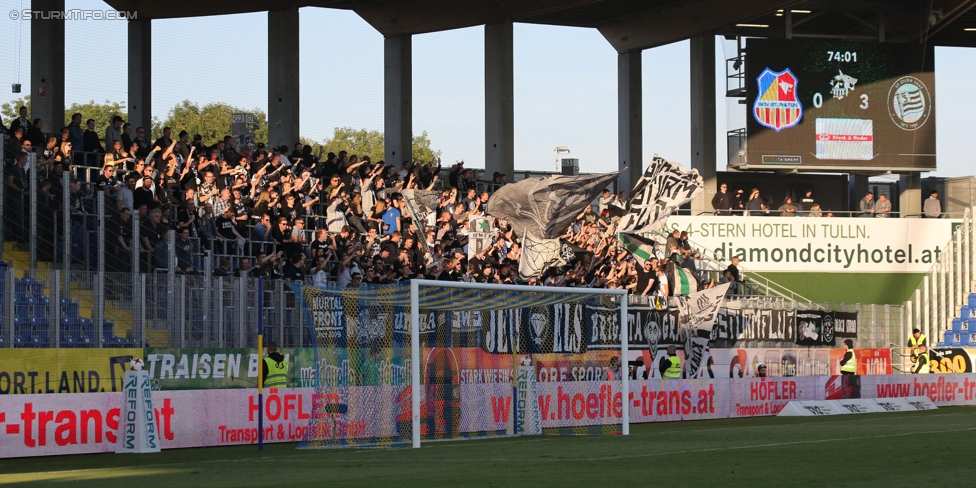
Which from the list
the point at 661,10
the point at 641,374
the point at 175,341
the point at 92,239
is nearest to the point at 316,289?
the point at 175,341

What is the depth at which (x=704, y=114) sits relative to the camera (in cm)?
4581

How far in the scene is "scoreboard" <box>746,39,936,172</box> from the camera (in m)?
44.3

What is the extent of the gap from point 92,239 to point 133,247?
0.67 metres

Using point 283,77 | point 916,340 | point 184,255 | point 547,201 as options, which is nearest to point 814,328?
point 916,340

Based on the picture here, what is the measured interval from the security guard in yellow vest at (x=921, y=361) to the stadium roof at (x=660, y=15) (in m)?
12.6

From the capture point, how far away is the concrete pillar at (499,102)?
42156 millimetres

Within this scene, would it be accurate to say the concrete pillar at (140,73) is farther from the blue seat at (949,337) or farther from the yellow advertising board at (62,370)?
the blue seat at (949,337)

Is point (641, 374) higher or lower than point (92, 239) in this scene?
lower

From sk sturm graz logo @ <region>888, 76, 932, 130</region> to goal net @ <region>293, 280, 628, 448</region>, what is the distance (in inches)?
872

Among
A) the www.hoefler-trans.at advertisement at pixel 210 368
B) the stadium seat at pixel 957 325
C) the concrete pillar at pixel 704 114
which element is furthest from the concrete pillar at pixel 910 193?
the www.hoefler-trans.at advertisement at pixel 210 368

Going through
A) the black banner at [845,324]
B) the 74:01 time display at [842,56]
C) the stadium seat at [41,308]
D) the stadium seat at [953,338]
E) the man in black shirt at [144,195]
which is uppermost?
the 74:01 time display at [842,56]

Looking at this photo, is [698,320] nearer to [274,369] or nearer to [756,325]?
[756,325]

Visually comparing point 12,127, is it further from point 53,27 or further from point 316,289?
point 53,27

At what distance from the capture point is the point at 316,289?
20672 millimetres
